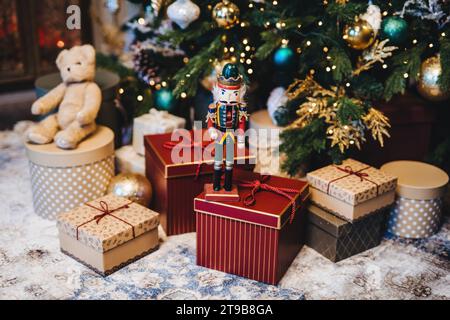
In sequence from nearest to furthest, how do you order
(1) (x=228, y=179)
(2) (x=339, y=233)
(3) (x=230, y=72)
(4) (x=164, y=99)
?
(3) (x=230, y=72), (1) (x=228, y=179), (2) (x=339, y=233), (4) (x=164, y=99)

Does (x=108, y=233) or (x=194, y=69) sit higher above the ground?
(x=194, y=69)

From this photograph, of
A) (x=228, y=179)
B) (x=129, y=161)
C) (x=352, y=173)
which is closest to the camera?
(x=228, y=179)

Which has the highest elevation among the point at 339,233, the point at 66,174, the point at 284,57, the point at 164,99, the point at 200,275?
the point at 284,57

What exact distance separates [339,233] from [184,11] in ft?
4.16

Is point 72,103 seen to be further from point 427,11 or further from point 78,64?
point 427,11

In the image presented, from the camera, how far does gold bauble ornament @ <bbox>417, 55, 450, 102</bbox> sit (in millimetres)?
2588

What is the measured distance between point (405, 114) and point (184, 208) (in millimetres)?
1186

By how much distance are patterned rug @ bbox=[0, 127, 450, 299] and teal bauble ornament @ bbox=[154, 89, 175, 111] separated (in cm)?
87

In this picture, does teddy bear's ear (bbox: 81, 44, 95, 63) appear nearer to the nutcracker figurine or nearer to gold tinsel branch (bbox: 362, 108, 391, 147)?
the nutcracker figurine

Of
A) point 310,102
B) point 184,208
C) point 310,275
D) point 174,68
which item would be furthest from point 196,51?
point 310,275

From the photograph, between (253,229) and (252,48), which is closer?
(253,229)

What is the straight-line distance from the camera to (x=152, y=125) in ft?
9.35

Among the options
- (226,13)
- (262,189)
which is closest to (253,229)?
(262,189)

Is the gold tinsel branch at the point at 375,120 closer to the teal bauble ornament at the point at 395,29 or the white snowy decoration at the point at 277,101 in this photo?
the teal bauble ornament at the point at 395,29
